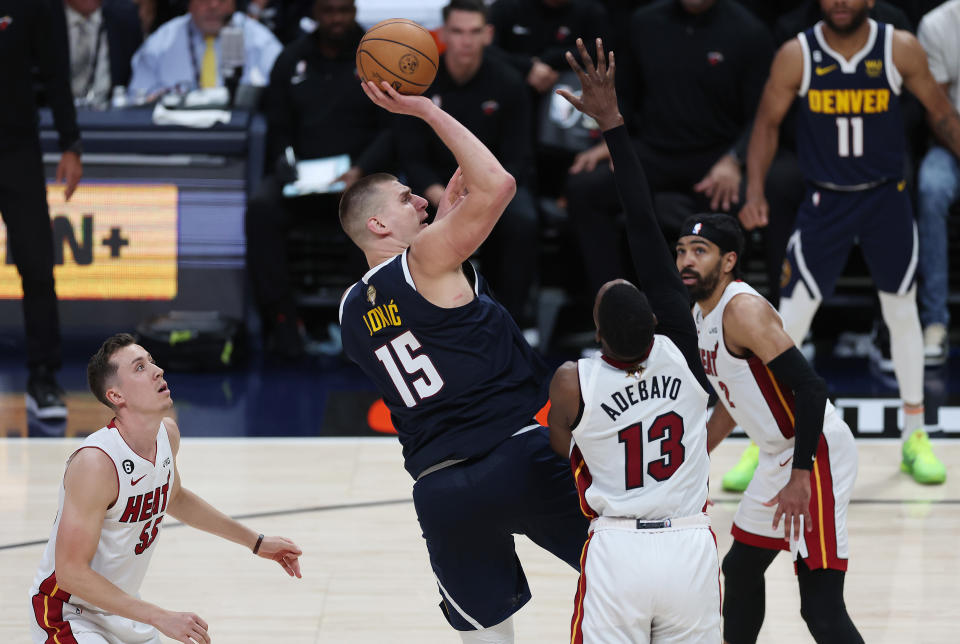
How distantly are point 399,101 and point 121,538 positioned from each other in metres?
1.37

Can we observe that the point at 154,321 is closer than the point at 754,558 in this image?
No

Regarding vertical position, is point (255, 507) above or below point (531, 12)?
below

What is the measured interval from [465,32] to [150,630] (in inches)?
195

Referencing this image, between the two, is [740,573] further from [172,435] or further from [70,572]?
[70,572]

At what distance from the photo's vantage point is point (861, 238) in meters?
6.20

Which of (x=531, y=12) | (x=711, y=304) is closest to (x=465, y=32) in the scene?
(x=531, y=12)

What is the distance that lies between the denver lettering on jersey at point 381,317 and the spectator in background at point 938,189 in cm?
527

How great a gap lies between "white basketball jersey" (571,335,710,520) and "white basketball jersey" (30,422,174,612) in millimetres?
1170

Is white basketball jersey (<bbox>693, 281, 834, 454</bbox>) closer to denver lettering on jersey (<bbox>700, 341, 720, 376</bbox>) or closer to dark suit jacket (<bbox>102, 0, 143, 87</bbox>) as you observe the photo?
denver lettering on jersey (<bbox>700, 341, 720, 376</bbox>)

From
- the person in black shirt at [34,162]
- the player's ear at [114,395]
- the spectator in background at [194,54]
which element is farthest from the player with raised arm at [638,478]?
the spectator in background at [194,54]

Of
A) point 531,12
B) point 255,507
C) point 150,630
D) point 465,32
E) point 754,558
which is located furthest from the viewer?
point 531,12

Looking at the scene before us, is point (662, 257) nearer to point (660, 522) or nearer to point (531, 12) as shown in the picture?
point (660, 522)

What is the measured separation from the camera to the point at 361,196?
3711 millimetres

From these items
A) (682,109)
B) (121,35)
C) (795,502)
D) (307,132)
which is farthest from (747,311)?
(121,35)
